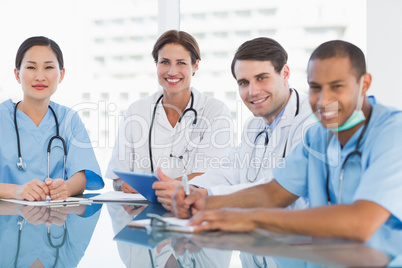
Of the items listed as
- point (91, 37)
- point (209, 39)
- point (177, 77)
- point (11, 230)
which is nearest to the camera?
point (11, 230)

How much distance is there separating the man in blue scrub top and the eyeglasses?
436 millimetres

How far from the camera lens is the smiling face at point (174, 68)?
7.73ft

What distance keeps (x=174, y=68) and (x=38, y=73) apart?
716 mm

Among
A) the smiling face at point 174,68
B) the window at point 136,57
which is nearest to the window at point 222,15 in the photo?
the window at point 136,57

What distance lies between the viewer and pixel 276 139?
6.03ft

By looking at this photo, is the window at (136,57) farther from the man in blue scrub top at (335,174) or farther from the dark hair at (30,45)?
the man in blue scrub top at (335,174)

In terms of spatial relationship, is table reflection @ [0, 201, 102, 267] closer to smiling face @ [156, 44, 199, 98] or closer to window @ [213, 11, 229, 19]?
smiling face @ [156, 44, 199, 98]

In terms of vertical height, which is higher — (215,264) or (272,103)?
(272,103)

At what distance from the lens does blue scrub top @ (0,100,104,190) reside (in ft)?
6.63

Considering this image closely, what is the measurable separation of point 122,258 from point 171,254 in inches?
4.2

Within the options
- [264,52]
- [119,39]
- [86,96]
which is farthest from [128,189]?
[119,39]

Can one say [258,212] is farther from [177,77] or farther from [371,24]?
[371,24]

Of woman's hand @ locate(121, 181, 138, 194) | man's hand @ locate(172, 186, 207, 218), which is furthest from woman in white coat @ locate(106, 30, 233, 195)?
man's hand @ locate(172, 186, 207, 218)

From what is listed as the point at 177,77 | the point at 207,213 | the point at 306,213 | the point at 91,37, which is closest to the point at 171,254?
the point at 207,213
